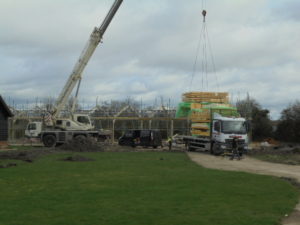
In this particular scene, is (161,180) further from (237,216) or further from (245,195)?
(237,216)

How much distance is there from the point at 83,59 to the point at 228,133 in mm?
13328

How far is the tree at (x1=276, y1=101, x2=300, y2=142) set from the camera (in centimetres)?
5328

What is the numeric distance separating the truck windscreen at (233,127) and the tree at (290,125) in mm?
24073

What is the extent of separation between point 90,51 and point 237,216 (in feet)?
91.8

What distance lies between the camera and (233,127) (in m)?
31.5

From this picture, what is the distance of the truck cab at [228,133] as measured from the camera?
102 ft

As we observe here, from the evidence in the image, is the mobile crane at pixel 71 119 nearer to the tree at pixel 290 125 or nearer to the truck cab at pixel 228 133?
the truck cab at pixel 228 133

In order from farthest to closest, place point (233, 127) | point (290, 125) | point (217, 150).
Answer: point (290, 125) → point (217, 150) → point (233, 127)

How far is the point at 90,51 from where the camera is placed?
3553cm

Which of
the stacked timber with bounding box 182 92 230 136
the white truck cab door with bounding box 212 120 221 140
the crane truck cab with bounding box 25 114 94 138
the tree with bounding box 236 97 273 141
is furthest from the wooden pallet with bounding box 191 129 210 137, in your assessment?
the tree with bounding box 236 97 273 141

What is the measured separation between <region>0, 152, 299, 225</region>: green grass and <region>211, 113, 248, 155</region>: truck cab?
1372 cm

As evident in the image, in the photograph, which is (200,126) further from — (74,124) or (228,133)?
(74,124)

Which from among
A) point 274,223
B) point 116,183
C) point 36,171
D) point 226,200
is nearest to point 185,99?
point 36,171

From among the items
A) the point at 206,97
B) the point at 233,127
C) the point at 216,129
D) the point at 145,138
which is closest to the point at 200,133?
the point at 206,97
